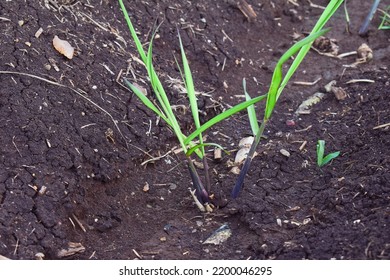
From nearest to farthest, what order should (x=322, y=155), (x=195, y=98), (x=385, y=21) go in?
(x=195, y=98), (x=322, y=155), (x=385, y=21)

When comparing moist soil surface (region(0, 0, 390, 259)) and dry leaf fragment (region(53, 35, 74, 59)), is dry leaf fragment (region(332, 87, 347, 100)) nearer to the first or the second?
moist soil surface (region(0, 0, 390, 259))

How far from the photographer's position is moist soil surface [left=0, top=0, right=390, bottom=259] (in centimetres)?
217

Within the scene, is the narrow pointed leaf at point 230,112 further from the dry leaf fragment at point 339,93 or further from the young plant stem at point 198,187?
the dry leaf fragment at point 339,93

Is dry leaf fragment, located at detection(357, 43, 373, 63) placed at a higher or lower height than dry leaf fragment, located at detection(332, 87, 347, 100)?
lower

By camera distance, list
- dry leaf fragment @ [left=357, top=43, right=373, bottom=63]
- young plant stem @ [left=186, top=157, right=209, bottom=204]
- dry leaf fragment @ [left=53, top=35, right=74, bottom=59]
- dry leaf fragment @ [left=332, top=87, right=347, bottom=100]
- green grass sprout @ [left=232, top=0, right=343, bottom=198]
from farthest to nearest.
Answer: dry leaf fragment @ [left=357, top=43, right=373, bottom=63] → dry leaf fragment @ [left=332, top=87, right=347, bottom=100] → dry leaf fragment @ [left=53, top=35, right=74, bottom=59] → young plant stem @ [left=186, top=157, right=209, bottom=204] → green grass sprout @ [left=232, top=0, right=343, bottom=198]

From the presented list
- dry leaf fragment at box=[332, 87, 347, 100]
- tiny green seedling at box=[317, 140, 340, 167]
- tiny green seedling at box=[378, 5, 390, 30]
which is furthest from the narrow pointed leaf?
tiny green seedling at box=[378, 5, 390, 30]

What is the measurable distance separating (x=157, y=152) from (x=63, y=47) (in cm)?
52

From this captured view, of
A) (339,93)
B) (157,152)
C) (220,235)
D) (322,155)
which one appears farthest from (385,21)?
(220,235)

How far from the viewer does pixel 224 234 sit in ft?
7.41

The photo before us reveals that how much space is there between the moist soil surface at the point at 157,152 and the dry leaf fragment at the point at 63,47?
2 centimetres

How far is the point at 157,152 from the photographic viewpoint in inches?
103

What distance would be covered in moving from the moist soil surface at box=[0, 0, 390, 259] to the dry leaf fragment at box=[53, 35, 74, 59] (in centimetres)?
2

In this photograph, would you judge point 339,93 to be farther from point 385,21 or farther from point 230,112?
point 230,112

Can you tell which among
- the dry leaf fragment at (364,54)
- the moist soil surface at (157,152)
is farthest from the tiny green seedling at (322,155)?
the dry leaf fragment at (364,54)
